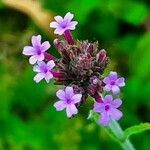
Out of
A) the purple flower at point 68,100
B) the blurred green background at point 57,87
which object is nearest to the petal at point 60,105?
the purple flower at point 68,100

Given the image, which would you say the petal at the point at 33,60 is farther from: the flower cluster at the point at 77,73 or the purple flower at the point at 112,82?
the purple flower at the point at 112,82

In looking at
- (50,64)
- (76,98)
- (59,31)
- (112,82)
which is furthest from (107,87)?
(59,31)

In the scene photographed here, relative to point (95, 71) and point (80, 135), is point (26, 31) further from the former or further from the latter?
point (95, 71)

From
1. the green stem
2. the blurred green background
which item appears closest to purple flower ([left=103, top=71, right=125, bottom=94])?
the green stem

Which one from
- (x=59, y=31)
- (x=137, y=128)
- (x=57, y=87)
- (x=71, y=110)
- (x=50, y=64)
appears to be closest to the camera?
(x=71, y=110)

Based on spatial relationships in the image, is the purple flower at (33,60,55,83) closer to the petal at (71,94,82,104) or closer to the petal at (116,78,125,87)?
the petal at (71,94,82,104)

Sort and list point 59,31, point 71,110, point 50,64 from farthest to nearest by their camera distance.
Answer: point 59,31, point 50,64, point 71,110

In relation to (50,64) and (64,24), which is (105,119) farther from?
(64,24)
